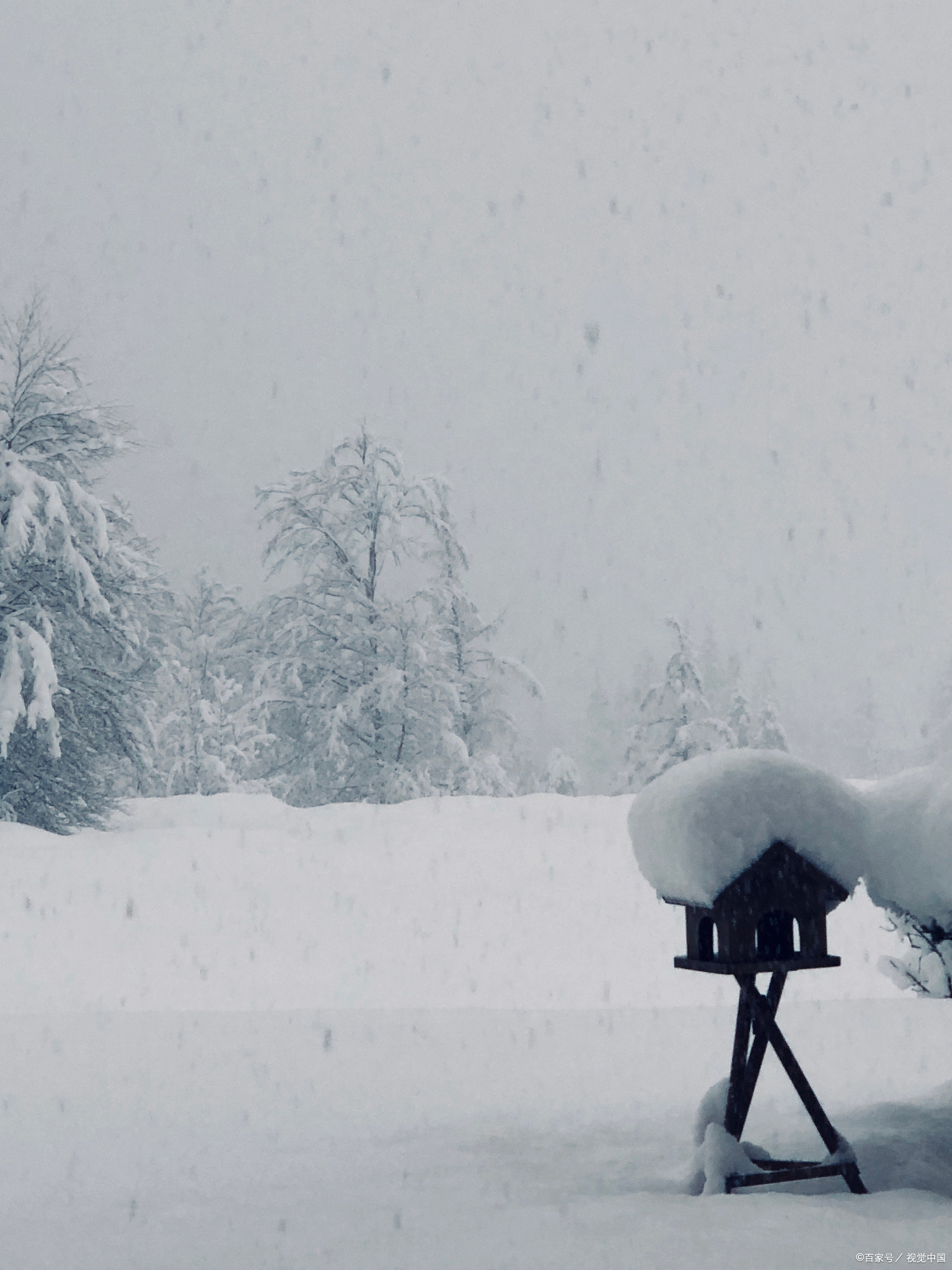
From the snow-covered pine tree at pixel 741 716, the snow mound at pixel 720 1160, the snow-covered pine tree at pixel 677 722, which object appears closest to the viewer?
the snow mound at pixel 720 1160

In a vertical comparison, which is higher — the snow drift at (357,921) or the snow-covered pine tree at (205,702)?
the snow-covered pine tree at (205,702)

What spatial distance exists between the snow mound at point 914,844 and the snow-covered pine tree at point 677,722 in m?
26.9

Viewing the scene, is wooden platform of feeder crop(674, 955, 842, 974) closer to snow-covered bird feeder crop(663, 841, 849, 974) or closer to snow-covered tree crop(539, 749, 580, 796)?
snow-covered bird feeder crop(663, 841, 849, 974)

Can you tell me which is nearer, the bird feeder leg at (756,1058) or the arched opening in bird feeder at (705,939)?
the bird feeder leg at (756,1058)

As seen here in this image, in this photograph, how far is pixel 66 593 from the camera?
53.1 ft

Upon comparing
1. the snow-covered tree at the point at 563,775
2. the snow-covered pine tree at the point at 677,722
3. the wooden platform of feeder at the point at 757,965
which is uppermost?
the snow-covered pine tree at the point at 677,722

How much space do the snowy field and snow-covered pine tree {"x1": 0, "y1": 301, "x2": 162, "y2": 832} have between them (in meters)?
1.65

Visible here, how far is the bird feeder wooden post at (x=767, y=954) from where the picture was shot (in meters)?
4.49

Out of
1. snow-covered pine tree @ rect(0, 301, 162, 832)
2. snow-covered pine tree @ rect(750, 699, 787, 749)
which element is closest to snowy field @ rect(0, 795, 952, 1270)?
snow-covered pine tree @ rect(0, 301, 162, 832)

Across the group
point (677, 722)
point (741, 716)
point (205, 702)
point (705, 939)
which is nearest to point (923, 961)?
point (705, 939)

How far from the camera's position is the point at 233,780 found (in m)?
29.1

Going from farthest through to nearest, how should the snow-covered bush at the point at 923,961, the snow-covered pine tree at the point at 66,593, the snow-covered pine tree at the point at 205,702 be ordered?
the snow-covered pine tree at the point at 205,702 < the snow-covered pine tree at the point at 66,593 < the snow-covered bush at the point at 923,961

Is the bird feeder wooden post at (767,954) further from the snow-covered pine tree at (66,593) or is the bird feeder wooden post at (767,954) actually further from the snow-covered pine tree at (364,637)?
the snow-covered pine tree at (364,637)

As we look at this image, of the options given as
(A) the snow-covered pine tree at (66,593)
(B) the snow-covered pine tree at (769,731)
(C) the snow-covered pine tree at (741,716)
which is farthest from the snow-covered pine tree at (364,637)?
(B) the snow-covered pine tree at (769,731)
